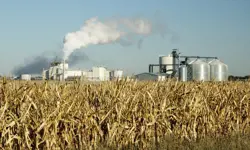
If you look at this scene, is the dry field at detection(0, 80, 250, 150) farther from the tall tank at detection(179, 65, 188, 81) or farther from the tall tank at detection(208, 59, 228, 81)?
the tall tank at detection(208, 59, 228, 81)

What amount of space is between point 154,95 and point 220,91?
4.07 m

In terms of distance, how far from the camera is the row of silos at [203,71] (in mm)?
46906

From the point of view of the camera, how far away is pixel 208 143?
1166 centimetres

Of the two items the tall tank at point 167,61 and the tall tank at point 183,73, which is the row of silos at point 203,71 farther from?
the tall tank at point 167,61

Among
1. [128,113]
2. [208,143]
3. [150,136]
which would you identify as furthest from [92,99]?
[208,143]

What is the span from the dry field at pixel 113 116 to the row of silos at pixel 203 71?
104 ft

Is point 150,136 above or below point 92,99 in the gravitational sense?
below

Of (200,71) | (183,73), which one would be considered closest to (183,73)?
(183,73)

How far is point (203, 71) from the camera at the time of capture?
155 feet

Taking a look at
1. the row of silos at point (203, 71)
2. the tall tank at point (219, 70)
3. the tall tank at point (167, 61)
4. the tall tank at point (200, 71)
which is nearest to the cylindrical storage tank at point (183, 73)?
the row of silos at point (203, 71)

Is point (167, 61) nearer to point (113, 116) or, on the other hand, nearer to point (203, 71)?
point (203, 71)

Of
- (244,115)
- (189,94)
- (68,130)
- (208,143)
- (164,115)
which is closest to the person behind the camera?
(68,130)

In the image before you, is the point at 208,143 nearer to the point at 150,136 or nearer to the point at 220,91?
the point at 150,136

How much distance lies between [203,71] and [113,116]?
3698cm
